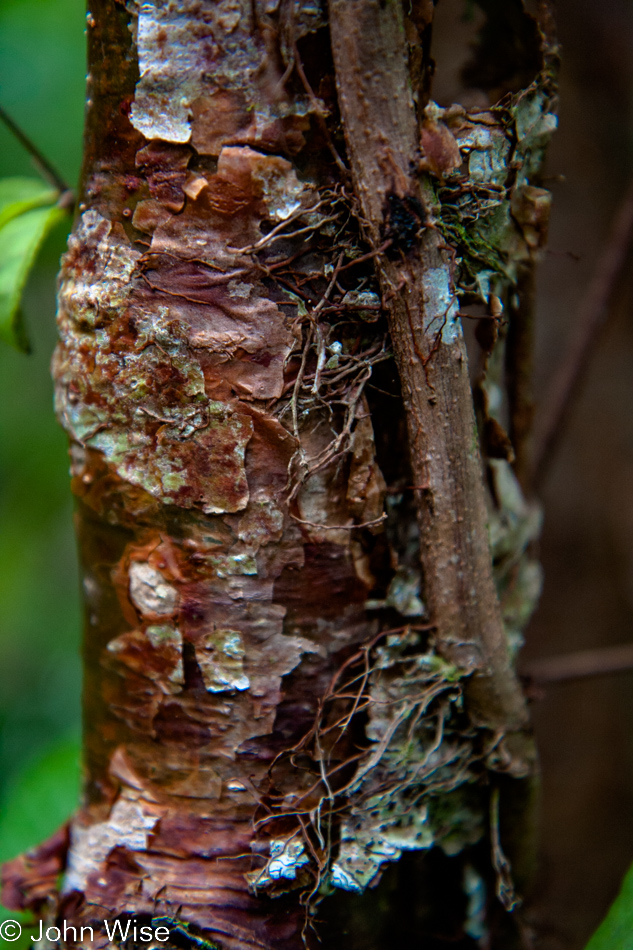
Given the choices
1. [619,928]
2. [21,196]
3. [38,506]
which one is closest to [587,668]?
[619,928]

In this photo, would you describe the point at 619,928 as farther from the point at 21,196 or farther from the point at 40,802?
the point at 21,196

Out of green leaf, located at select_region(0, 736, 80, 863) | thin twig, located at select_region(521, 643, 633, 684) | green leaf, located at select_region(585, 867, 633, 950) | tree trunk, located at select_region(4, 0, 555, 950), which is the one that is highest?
tree trunk, located at select_region(4, 0, 555, 950)

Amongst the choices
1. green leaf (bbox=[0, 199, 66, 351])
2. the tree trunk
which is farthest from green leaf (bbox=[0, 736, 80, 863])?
green leaf (bbox=[0, 199, 66, 351])

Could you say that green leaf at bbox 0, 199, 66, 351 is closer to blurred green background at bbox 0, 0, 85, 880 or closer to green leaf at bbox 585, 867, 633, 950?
blurred green background at bbox 0, 0, 85, 880

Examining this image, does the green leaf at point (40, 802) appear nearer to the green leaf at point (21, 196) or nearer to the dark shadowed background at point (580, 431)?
the dark shadowed background at point (580, 431)

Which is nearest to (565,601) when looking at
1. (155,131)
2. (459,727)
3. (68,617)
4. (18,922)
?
(459,727)

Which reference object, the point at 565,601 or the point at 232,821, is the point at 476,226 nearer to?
the point at 232,821
